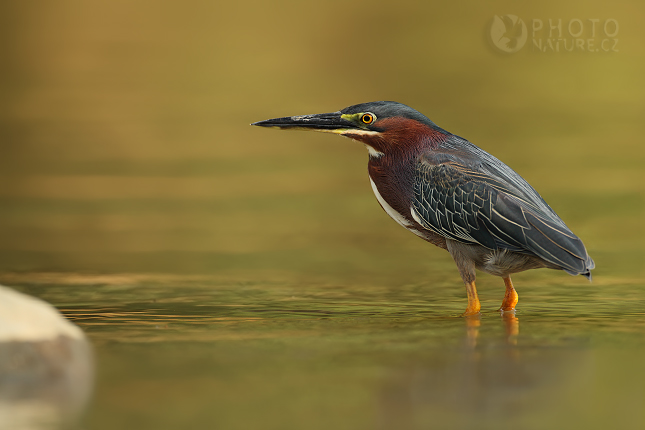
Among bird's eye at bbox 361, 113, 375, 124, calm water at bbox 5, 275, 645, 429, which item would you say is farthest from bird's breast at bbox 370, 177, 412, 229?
calm water at bbox 5, 275, 645, 429

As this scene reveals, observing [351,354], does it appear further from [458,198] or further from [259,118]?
[259,118]

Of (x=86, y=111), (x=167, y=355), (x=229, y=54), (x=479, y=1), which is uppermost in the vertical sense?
(x=479, y=1)

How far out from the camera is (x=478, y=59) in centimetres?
2069

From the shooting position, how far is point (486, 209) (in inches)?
265

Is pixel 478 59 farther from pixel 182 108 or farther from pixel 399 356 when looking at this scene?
pixel 399 356

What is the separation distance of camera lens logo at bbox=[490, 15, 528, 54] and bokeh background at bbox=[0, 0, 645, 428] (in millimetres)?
224

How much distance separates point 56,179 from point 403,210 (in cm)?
636

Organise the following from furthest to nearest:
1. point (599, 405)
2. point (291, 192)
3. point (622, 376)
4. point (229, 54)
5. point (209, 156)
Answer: point (229, 54) < point (209, 156) < point (291, 192) < point (622, 376) < point (599, 405)

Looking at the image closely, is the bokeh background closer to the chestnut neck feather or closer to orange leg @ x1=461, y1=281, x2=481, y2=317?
orange leg @ x1=461, y1=281, x2=481, y2=317

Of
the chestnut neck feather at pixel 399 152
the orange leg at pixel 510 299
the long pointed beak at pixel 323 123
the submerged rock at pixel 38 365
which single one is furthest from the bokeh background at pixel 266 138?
the long pointed beak at pixel 323 123

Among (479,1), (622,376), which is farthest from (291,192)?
(479,1)

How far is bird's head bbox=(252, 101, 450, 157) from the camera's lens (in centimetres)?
721

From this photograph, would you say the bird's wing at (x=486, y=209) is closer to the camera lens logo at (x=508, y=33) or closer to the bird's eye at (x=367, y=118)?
the bird's eye at (x=367, y=118)

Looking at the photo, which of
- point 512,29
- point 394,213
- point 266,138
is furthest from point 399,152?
point 512,29
